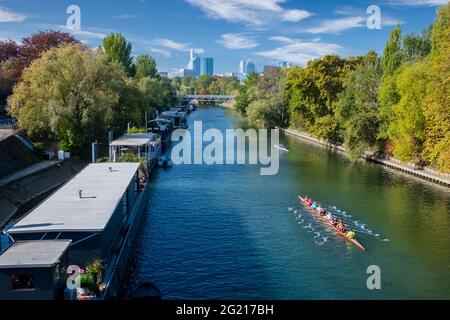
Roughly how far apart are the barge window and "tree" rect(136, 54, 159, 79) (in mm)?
148092

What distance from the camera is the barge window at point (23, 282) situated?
71.0 ft

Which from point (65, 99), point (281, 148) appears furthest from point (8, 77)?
point (281, 148)

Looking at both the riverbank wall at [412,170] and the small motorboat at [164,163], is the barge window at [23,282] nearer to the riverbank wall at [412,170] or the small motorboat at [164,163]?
the small motorboat at [164,163]

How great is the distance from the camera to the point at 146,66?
167 metres

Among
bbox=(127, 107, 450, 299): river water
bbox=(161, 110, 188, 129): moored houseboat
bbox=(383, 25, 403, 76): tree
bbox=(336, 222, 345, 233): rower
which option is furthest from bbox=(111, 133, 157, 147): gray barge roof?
bbox=(161, 110, 188, 129): moored houseboat

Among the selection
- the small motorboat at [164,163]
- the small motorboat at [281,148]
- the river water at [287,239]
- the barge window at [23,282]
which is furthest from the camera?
the small motorboat at [281,148]

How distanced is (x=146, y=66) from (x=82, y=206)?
5585 inches

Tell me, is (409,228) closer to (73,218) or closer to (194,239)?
(194,239)

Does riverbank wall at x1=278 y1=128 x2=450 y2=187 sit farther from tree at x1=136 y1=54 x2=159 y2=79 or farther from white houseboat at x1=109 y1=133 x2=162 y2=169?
tree at x1=136 y1=54 x2=159 y2=79

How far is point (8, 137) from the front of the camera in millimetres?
57750

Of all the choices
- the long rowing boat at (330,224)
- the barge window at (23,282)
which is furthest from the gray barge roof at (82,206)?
the long rowing boat at (330,224)

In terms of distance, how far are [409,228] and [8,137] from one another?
4805 cm

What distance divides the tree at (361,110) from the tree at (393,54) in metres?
3.93

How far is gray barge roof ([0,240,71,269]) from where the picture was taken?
21484 millimetres
